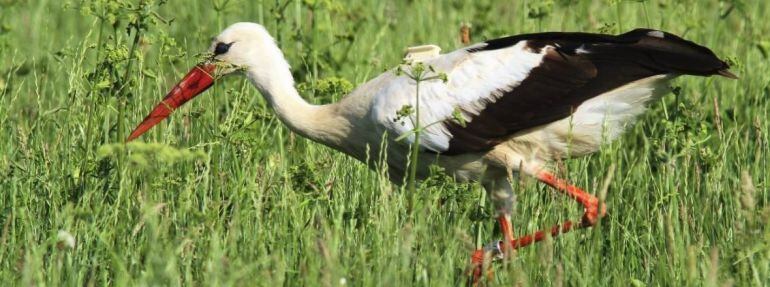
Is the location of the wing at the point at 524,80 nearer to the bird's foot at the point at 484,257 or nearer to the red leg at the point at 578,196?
the red leg at the point at 578,196

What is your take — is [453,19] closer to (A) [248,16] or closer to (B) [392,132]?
(A) [248,16]

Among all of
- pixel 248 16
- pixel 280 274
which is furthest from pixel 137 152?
pixel 248 16

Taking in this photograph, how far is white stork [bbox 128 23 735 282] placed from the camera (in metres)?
6.13

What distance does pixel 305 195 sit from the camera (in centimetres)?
561

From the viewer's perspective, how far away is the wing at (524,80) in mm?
6102

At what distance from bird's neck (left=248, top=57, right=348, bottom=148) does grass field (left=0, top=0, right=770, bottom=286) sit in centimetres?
11

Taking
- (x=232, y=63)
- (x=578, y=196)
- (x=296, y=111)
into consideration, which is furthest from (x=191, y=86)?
(x=578, y=196)

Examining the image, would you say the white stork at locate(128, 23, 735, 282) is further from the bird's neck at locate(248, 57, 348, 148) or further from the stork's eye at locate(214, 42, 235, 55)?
the stork's eye at locate(214, 42, 235, 55)

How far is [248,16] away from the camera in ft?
31.1

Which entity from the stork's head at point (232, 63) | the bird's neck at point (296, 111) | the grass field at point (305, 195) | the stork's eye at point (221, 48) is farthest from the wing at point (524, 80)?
the stork's eye at point (221, 48)

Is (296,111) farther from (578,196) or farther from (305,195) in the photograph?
(578,196)

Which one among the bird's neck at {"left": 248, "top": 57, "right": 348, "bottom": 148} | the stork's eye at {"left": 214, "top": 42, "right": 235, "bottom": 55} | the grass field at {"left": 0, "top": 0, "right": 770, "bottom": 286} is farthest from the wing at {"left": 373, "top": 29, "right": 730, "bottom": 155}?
the stork's eye at {"left": 214, "top": 42, "right": 235, "bottom": 55}

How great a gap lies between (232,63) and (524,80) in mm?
1287

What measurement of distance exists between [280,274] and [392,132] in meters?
1.63
